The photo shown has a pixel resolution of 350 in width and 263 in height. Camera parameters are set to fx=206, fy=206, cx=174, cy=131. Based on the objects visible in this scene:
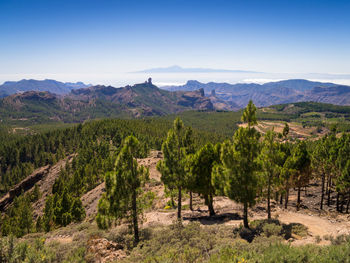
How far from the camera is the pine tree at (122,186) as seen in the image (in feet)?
66.3

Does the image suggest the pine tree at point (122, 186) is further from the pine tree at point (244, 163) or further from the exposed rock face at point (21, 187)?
the exposed rock face at point (21, 187)

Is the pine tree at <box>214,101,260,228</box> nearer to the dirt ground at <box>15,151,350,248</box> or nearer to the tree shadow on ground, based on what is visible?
the dirt ground at <box>15,151,350,248</box>

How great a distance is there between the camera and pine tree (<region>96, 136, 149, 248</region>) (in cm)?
2020

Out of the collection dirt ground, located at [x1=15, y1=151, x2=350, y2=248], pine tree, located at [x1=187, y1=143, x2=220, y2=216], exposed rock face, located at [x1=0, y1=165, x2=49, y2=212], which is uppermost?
pine tree, located at [x1=187, y1=143, x2=220, y2=216]

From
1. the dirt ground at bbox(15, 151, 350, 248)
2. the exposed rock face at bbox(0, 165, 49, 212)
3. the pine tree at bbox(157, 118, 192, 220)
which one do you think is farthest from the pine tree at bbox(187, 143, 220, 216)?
the exposed rock face at bbox(0, 165, 49, 212)

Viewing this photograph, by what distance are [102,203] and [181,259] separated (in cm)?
986

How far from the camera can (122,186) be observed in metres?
20.3

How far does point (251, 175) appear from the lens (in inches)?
832

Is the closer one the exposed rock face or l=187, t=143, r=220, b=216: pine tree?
l=187, t=143, r=220, b=216: pine tree

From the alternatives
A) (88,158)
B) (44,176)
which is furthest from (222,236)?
(44,176)

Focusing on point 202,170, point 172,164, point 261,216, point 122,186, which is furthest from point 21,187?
point 261,216

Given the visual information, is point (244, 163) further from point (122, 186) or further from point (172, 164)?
point (122, 186)

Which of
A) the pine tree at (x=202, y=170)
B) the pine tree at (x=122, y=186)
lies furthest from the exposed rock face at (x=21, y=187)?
the pine tree at (x=202, y=170)

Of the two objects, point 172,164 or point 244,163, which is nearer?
point 244,163
